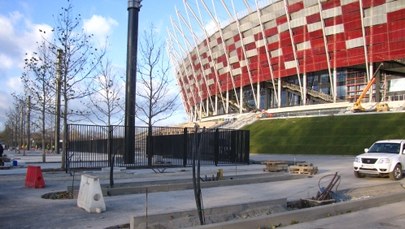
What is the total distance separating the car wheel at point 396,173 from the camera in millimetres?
18812

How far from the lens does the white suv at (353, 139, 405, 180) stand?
61.7 ft

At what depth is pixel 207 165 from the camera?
2531cm

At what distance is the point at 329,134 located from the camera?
46.1m

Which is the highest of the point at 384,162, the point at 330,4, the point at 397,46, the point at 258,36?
the point at 330,4

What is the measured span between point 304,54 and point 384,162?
55.9 metres

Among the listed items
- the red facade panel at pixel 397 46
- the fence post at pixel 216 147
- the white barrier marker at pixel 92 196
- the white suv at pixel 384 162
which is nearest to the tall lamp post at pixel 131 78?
the fence post at pixel 216 147

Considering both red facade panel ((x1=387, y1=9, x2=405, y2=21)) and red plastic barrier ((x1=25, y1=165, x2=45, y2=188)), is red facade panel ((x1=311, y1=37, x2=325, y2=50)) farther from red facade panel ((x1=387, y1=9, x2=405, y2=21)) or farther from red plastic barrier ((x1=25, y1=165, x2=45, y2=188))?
red plastic barrier ((x1=25, y1=165, x2=45, y2=188))

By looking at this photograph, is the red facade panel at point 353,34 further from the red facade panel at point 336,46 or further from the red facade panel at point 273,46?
the red facade panel at point 273,46

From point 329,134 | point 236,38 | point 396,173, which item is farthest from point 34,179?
point 236,38

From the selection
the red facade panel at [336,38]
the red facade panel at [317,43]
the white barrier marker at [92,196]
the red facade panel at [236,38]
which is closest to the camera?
the white barrier marker at [92,196]

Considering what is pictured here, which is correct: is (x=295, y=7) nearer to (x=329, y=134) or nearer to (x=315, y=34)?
(x=315, y=34)

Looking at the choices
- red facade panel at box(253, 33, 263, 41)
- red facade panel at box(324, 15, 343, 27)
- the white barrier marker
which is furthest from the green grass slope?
the white barrier marker

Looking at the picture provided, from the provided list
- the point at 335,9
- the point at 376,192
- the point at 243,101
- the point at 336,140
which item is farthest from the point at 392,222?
the point at 243,101

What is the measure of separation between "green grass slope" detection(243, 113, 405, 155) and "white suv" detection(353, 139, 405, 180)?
1866cm
